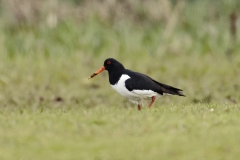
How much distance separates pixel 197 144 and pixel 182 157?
40cm

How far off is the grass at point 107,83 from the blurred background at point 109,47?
0.03 metres

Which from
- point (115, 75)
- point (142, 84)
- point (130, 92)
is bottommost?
point (130, 92)

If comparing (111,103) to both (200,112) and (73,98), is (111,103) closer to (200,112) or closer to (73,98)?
(73,98)

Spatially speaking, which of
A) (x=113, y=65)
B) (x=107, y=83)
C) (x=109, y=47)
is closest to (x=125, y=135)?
(x=113, y=65)

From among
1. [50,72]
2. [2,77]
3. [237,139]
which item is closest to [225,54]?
Answer: [50,72]

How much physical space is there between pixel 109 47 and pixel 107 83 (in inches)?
80.3

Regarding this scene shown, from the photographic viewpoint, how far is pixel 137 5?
17.3 meters

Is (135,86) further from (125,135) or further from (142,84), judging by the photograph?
(125,135)

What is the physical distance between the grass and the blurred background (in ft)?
0.08

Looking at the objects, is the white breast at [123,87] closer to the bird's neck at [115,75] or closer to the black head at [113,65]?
the bird's neck at [115,75]

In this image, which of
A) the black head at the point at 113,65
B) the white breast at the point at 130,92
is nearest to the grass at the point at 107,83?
the white breast at the point at 130,92

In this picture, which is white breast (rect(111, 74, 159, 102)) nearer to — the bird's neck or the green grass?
the bird's neck

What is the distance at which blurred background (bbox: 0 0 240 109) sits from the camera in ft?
40.3

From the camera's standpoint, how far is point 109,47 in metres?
15.3
